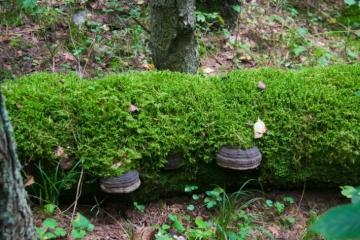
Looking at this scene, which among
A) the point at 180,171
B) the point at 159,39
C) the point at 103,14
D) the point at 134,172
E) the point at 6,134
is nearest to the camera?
the point at 6,134

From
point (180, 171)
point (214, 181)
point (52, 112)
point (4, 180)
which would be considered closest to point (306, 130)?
point (214, 181)

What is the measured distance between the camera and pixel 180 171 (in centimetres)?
345

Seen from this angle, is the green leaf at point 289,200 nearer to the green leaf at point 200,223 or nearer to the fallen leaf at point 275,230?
the fallen leaf at point 275,230

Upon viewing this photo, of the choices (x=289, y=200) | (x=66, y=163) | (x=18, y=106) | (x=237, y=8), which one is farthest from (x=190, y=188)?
(x=237, y=8)

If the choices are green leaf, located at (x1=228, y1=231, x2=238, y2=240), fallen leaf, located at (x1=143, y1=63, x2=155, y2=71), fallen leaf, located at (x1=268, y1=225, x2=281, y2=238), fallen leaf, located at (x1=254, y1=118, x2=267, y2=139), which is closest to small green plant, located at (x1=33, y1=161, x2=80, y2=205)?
green leaf, located at (x1=228, y1=231, x2=238, y2=240)

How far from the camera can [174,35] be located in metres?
4.61

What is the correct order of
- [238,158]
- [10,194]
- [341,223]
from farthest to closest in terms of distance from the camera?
[238,158], [10,194], [341,223]

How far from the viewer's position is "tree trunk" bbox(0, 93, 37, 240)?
1903 mm

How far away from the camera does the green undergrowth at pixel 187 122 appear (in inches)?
124

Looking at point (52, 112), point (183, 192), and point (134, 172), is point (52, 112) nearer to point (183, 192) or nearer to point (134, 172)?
point (134, 172)

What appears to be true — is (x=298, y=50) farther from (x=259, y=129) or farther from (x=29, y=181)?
(x=29, y=181)

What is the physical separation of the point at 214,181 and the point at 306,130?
2.86 ft

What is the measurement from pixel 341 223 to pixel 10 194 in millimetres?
1646

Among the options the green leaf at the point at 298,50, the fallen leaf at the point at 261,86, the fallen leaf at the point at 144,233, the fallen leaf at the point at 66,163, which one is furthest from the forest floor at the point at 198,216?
the green leaf at the point at 298,50
